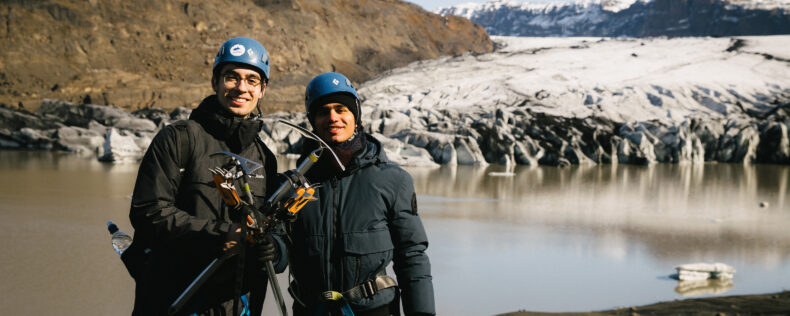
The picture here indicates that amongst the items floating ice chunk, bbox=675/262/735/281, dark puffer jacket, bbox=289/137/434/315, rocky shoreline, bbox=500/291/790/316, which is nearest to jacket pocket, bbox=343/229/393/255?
dark puffer jacket, bbox=289/137/434/315

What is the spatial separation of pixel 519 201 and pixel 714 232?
4.80m

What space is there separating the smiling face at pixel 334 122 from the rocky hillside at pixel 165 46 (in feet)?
141

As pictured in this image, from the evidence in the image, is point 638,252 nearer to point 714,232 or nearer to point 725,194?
point 714,232

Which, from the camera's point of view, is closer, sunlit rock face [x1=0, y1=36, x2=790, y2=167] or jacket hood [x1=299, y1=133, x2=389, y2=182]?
jacket hood [x1=299, y1=133, x2=389, y2=182]

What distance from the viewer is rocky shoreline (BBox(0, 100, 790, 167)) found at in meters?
29.6

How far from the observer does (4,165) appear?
19203 mm

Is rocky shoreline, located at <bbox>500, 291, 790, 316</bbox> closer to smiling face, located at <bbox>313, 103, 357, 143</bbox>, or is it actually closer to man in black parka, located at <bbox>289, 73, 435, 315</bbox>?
man in black parka, located at <bbox>289, 73, 435, 315</bbox>

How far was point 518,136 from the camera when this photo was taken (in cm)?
3150

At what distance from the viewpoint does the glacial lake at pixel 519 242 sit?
19.4 ft

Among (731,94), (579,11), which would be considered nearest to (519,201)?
(731,94)

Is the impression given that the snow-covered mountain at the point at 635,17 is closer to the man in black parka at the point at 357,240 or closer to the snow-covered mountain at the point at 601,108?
→ the snow-covered mountain at the point at 601,108

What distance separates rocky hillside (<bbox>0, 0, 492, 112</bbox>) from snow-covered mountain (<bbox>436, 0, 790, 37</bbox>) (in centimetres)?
6490

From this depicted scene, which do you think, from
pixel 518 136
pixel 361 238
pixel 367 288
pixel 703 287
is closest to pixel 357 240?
pixel 361 238

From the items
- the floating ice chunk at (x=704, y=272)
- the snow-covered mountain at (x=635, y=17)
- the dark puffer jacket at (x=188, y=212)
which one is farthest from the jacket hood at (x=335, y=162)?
the snow-covered mountain at (x=635, y=17)
